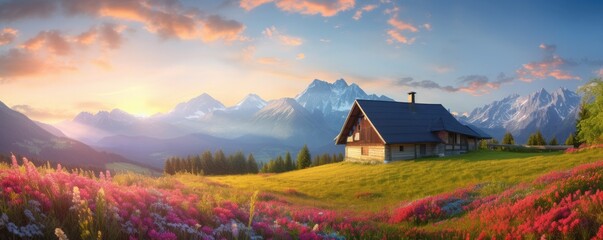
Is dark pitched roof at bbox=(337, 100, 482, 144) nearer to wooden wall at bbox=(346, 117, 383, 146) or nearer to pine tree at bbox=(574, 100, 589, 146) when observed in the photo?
wooden wall at bbox=(346, 117, 383, 146)

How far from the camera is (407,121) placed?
49.7m

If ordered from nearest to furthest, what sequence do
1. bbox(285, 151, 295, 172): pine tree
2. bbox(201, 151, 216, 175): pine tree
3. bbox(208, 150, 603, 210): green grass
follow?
bbox(208, 150, 603, 210): green grass → bbox(285, 151, 295, 172): pine tree → bbox(201, 151, 216, 175): pine tree

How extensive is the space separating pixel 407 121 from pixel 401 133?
12.8ft

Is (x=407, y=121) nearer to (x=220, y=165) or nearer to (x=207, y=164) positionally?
(x=220, y=165)

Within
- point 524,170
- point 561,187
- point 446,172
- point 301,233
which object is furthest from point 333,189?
Answer: point 301,233

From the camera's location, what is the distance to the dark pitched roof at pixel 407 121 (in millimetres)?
46222

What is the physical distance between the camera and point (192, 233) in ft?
18.1

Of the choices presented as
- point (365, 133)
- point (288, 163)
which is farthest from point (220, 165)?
point (365, 133)

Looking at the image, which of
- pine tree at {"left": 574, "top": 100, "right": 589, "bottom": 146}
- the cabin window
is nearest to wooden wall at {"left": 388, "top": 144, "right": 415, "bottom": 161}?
the cabin window

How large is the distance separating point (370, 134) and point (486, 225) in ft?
132

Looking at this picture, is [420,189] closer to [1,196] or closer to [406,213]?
[406,213]

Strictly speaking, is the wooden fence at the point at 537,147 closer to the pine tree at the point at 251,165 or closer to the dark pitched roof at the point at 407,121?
the dark pitched roof at the point at 407,121

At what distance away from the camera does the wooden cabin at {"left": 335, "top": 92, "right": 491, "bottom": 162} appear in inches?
1825

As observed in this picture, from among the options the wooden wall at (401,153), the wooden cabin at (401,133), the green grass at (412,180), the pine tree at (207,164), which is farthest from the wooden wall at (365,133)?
the pine tree at (207,164)
